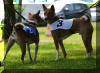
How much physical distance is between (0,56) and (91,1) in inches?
82.9

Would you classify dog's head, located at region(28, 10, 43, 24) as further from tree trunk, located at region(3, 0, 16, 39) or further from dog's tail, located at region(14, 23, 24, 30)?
tree trunk, located at region(3, 0, 16, 39)

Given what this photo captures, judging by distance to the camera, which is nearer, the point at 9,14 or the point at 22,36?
the point at 22,36

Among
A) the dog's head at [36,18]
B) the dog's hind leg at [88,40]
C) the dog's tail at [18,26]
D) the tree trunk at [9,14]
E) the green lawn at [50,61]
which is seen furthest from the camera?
the tree trunk at [9,14]

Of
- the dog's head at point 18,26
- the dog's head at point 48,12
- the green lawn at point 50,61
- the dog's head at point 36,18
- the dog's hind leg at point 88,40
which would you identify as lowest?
the green lawn at point 50,61

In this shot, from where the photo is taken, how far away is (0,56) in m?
5.19

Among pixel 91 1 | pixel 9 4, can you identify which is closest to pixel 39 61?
pixel 9 4

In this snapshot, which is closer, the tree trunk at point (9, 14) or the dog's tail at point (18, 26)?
the dog's tail at point (18, 26)

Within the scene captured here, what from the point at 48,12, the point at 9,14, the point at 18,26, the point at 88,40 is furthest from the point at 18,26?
the point at 88,40

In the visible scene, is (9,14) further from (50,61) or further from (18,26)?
(50,61)

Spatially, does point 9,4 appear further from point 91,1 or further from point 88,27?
point 91,1

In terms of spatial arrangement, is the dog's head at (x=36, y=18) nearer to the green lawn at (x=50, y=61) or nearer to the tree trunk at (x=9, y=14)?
the green lawn at (x=50, y=61)

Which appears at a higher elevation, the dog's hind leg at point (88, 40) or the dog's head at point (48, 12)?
the dog's head at point (48, 12)

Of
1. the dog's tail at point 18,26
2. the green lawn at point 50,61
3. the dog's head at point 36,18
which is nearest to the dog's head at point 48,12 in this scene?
the dog's head at point 36,18

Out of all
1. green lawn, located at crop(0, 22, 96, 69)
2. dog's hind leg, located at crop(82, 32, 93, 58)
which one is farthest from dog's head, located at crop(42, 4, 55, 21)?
dog's hind leg, located at crop(82, 32, 93, 58)
